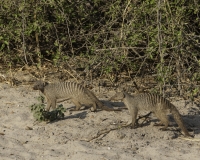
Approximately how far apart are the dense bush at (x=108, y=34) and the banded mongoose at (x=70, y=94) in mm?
588

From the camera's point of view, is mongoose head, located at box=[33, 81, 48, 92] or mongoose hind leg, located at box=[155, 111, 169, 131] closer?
mongoose hind leg, located at box=[155, 111, 169, 131]

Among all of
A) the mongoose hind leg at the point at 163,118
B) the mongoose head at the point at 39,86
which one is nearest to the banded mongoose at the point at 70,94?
the mongoose head at the point at 39,86

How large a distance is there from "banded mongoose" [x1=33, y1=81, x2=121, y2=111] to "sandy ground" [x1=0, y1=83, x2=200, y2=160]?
0.13 metres

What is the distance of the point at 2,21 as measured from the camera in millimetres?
7281

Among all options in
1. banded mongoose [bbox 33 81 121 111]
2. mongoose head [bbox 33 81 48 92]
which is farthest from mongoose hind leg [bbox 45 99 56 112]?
mongoose head [bbox 33 81 48 92]

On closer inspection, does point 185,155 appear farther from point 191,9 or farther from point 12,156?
point 191,9

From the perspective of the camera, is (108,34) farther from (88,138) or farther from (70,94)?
(88,138)

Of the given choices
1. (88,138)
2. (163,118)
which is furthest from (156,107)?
(88,138)

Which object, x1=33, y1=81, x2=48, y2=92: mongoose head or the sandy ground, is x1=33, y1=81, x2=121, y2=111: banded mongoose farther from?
the sandy ground

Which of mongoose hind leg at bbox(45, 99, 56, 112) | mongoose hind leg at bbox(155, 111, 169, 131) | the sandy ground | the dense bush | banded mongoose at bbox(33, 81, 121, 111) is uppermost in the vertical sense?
the dense bush

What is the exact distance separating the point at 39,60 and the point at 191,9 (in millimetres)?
2459

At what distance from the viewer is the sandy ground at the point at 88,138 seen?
485cm

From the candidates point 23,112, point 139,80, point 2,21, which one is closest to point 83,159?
point 23,112

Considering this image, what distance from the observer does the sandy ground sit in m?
4.85
